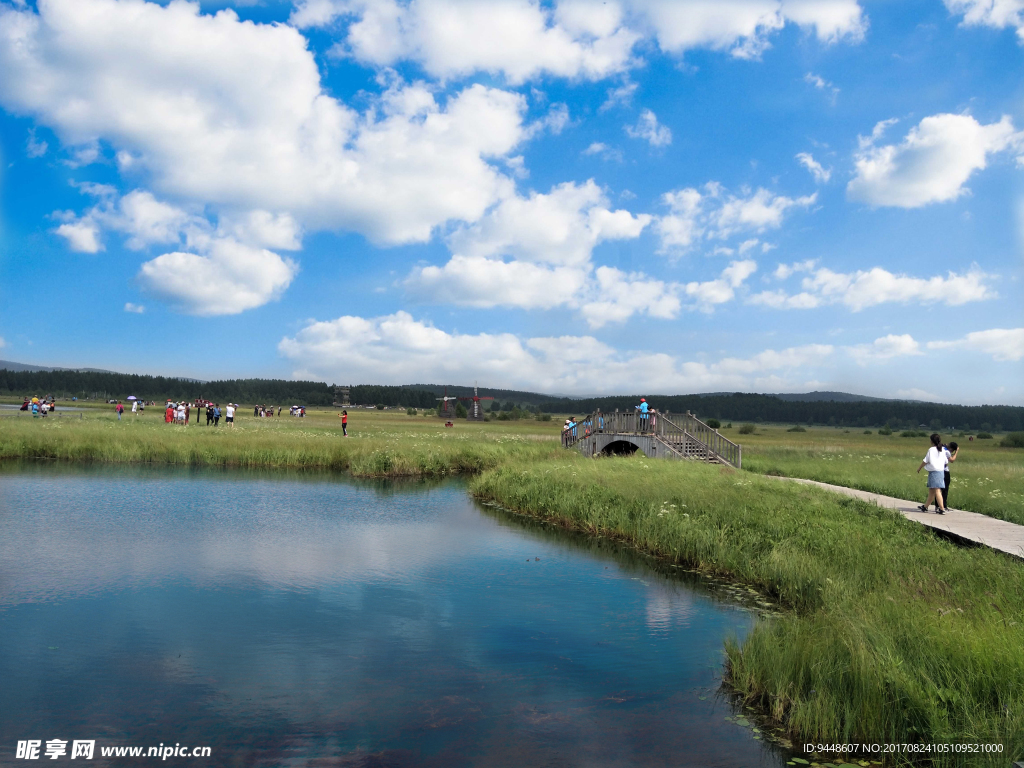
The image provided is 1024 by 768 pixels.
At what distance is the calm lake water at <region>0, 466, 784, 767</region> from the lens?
7.85 meters

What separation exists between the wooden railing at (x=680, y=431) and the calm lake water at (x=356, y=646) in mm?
14111

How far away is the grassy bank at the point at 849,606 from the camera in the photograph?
7285mm

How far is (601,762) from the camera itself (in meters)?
7.43

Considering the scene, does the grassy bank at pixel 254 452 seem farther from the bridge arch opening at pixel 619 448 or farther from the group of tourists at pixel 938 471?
the group of tourists at pixel 938 471

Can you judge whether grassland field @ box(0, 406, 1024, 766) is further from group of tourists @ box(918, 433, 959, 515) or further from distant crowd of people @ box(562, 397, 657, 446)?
distant crowd of people @ box(562, 397, 657, 446)

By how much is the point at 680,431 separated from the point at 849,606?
23127 millimetres

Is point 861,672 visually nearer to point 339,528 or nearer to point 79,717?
point 79,717

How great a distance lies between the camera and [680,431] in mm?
33438

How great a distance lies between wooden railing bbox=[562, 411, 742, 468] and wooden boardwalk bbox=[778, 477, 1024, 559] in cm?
1075

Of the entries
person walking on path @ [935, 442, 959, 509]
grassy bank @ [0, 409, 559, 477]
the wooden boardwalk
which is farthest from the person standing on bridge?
person walking on path @ [935, 442, 959, 509]

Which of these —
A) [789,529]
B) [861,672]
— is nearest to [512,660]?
[861,672]

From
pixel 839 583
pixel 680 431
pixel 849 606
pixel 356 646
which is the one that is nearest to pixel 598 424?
pixel 680 431

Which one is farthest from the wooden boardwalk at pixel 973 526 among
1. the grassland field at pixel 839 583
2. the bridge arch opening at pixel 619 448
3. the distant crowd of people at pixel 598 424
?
the bridge arch opening at pixel 619 448

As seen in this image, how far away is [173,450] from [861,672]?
121 ft
